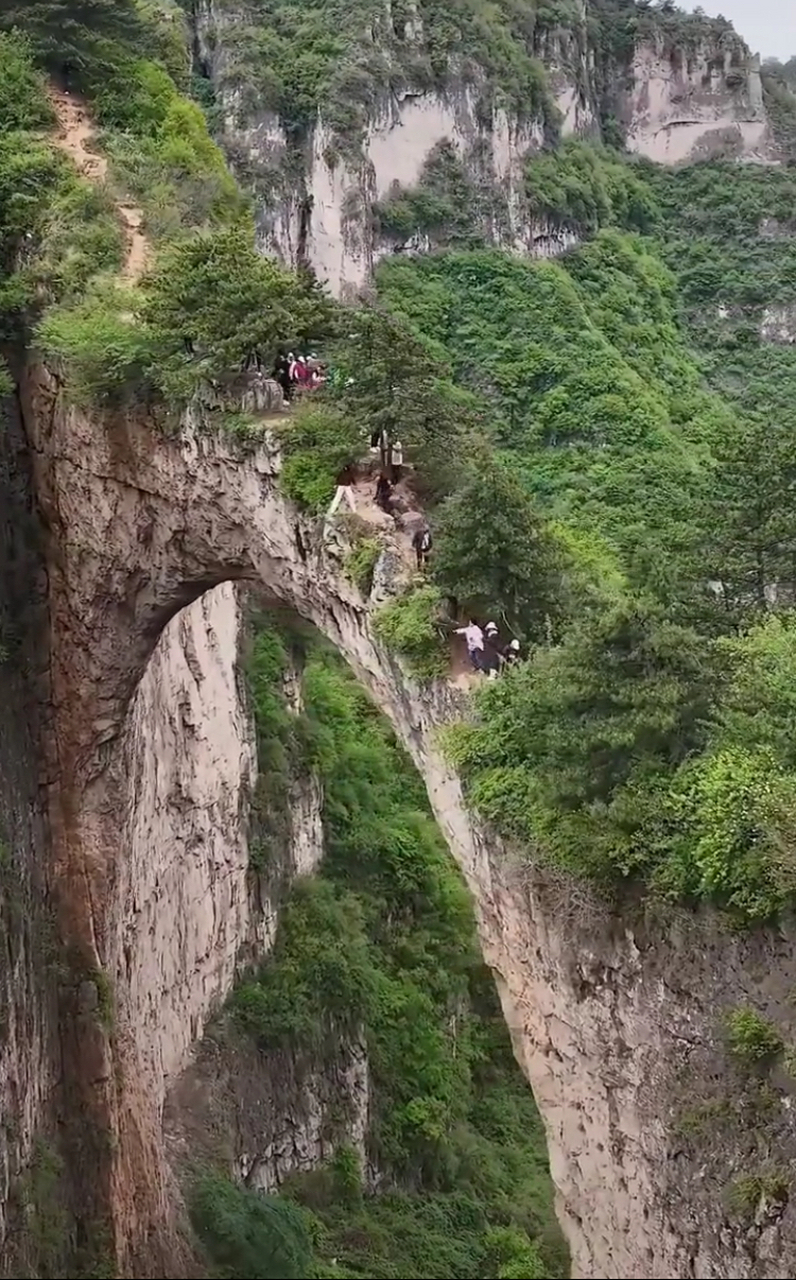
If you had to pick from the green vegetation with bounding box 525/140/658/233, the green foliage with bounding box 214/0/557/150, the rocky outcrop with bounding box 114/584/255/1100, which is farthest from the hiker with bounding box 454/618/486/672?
the green vegetation with bounding box 525/140/658/233

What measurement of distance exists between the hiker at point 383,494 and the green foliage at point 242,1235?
504 centimetres

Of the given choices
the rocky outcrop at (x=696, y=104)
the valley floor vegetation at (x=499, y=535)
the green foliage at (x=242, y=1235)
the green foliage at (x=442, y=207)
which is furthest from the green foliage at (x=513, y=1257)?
the rocky outcrop at (x=696, y=104)

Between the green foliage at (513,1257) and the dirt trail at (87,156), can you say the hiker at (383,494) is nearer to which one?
the dirt trail at (87,156)

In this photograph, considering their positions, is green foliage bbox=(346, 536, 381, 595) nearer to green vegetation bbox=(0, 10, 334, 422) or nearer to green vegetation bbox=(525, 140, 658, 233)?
green vegetation bbox=(0, 10, 334, 422)

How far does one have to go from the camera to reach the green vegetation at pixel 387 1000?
12.5 meters

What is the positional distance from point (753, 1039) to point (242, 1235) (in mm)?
2789

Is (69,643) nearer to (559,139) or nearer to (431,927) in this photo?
(431,927)

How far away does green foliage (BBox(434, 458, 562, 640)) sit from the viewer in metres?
7.70

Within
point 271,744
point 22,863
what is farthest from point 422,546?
point 271,744

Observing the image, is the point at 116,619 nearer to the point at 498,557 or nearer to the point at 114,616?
the point at 114,616

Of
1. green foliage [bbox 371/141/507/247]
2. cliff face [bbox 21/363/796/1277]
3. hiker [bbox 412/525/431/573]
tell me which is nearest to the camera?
cliff face [bbox 21/363/796/1277]

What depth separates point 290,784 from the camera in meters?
15.7

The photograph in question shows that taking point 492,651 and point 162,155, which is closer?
point 492,651

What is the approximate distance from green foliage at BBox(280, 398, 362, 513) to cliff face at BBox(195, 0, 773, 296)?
80.6 feet
